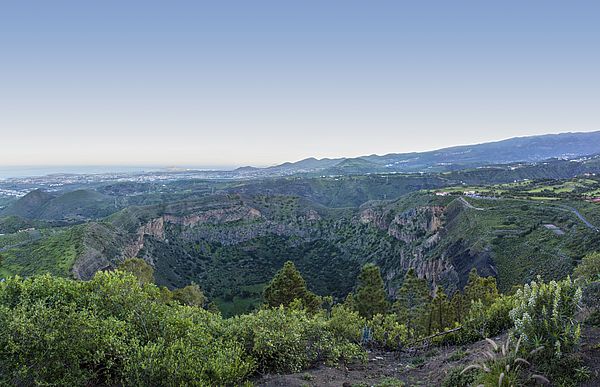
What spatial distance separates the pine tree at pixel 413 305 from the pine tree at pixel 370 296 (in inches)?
79.5

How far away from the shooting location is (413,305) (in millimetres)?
43531

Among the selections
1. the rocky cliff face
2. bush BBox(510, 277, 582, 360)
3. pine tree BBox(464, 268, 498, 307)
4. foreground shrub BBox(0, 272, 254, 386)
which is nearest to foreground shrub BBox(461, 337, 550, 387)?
bush BBox(510, 277, 582, 360)

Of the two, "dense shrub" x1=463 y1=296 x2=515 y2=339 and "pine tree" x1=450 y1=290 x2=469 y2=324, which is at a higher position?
"dense shrub" x1=463 y1=296 x2=515 y2=339

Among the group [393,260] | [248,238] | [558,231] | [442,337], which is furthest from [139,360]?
[248,238]

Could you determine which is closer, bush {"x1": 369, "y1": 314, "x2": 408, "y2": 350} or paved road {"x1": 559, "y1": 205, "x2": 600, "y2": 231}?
bush {"x1": 369, "y1": 314, "x2": 408, "y2": 350}

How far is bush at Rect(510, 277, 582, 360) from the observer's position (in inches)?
470

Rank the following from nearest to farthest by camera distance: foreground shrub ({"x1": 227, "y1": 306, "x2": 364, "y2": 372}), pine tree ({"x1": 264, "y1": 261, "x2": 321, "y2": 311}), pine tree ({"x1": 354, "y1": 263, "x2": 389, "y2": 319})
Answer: foreground shrub ({"x1": 227, "y1": 306, "x2": 364, "y2": 372}), pine tree ({"x1": 264, "y1": 261, "x2": 321, "y2": 311}), pine tree ({"x1": 354, "y1": 263, "x2": 389, "y2": 319})

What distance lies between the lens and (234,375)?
13555mm

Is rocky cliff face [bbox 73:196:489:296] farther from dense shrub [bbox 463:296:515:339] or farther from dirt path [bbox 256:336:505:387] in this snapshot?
dirt path [bbox 256:336:505:387]

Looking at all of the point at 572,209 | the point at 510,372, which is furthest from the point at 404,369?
the point at 572,209

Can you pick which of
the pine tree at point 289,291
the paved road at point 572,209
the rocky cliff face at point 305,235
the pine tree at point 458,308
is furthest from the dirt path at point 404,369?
the paved road at point 572,209

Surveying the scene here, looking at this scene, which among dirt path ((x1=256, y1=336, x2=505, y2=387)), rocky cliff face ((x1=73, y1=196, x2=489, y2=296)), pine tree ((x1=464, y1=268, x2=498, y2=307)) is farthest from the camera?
rocky cliff face ((x1=73, y1=196, x2=489, y2=296))

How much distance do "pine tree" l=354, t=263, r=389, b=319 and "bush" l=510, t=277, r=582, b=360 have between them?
31869 millimetres

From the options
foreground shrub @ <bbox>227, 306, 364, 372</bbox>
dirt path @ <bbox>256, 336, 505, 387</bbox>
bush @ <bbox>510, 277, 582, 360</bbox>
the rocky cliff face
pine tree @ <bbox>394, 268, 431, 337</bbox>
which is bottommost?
the rocky cliff face
